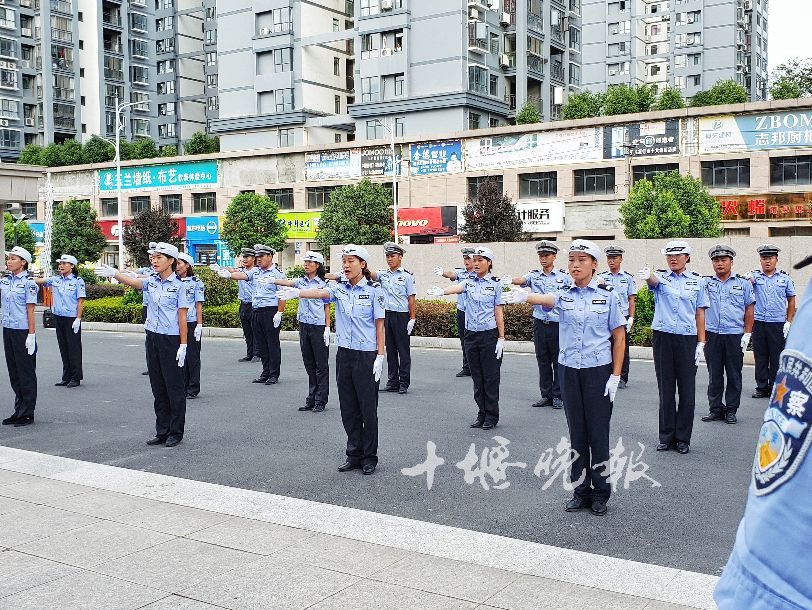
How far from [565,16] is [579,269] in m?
55.9

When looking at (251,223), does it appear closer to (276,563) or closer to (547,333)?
(547,333)

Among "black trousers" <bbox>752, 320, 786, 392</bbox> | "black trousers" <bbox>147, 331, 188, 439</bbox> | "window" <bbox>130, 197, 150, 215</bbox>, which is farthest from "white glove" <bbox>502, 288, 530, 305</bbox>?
"window" <bbox>130, 197, 150, 215</bbox>

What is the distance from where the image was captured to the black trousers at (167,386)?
9078 millimetres

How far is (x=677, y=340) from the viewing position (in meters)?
8.66

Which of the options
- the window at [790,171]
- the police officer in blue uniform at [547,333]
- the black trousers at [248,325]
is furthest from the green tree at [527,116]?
the police officer in blue uniform at [547,333]

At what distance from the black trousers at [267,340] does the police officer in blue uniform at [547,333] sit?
436cm

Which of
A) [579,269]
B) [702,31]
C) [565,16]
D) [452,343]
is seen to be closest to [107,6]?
[565,16]

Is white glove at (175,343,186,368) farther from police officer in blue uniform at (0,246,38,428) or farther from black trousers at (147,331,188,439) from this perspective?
police officer in blue uniform at (0,246,38,428)

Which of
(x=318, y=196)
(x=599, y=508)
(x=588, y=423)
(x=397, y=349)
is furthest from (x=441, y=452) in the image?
(x=318, y=196)

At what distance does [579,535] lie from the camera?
5887 mm

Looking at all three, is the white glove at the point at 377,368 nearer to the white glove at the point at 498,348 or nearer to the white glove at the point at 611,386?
the white glove at the point at 611,386

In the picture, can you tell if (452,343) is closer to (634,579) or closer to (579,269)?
(579,269)

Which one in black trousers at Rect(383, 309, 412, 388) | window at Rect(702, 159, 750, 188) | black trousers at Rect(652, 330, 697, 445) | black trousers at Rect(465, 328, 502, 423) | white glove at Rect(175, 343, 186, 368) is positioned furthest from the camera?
window at Rect(702, 159, 750, 188)

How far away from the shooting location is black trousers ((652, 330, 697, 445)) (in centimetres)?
840
